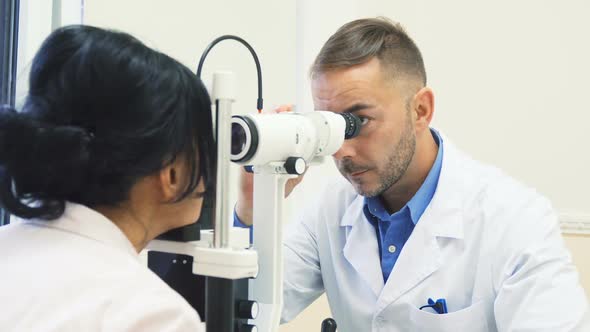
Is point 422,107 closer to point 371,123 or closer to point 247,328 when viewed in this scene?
point 371,123

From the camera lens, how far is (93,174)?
857mm

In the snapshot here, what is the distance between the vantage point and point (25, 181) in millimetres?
867

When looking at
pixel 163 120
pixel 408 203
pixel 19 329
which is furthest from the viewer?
pixel 408 203

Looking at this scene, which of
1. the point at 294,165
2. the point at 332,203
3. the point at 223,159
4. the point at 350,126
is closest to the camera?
the point at 223,159

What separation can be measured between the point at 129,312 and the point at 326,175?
70.5 inches

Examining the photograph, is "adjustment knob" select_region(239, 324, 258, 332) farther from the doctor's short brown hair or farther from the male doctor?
the doctor's short brown hair

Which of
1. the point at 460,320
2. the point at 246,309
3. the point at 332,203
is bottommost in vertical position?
the point at 460,320

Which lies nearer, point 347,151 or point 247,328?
point 247,328

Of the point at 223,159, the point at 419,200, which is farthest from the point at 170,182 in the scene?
the point at 419,200

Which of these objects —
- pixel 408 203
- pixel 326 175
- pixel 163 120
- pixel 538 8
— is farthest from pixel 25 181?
pixel 538 8

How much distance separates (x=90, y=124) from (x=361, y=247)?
3.05 ft

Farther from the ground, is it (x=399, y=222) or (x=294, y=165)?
(x=294, y=165)

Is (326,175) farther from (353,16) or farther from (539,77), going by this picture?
(539,77)

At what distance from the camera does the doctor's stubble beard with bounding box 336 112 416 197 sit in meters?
1.61
